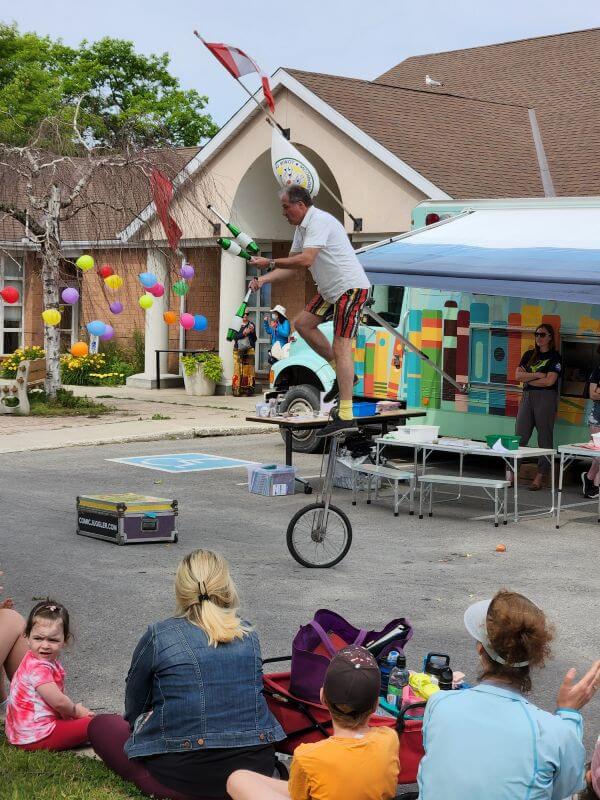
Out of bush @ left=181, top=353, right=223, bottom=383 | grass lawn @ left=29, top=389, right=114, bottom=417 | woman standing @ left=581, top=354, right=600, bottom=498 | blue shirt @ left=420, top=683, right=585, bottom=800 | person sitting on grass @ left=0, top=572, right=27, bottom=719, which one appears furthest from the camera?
bush @ left=181, top=353, right=223, bottom=383

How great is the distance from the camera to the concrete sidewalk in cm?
1783

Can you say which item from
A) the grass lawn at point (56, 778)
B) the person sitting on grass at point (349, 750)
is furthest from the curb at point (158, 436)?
the person sitting on grass at point (349, 750)

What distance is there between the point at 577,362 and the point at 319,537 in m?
6.01

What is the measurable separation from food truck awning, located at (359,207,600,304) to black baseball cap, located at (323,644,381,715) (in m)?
8.51

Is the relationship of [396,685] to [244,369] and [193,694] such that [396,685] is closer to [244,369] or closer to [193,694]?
[193,694]

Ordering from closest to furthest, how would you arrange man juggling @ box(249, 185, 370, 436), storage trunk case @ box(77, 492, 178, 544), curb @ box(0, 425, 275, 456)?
1. man juggling @ box(249, 185, 370, 436)
2. storage trunk case @ box(77, 492, 178, 544)
3. curb @ box(0, 425, 275, 456)

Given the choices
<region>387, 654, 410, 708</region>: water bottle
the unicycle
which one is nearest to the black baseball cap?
<region>387, 654, 410, 708</region>: water bottle

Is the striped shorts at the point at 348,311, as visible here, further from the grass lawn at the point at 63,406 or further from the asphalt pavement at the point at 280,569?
the grass lawn at the point at 63,406

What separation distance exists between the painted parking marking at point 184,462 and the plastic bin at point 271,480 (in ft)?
5.98

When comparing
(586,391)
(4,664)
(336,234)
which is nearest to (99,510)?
(336,234)

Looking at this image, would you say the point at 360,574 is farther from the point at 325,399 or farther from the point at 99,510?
the point at 325,399

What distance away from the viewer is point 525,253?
13.6 meters

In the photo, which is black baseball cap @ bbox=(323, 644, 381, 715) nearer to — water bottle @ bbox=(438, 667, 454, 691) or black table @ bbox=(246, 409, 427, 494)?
water bottle @ bbox=(438, 667, 454, 691)

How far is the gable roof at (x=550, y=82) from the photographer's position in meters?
21.7
